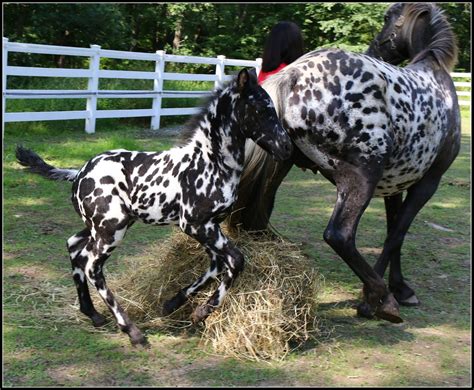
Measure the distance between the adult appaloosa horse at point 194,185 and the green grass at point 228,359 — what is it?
316mm

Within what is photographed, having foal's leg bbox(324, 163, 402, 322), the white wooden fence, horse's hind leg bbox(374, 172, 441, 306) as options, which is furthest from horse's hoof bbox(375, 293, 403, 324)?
the white wooden fence

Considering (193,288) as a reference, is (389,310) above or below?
below

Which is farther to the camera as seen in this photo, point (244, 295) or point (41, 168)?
point (41, 168)

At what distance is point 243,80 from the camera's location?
3.54 metres

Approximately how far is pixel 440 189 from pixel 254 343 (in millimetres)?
6331

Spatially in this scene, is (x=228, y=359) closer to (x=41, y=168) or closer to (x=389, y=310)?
(x=389, y=310)

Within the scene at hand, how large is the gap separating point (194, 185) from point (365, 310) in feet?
5.24

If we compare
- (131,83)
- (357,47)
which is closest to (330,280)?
(131,83)

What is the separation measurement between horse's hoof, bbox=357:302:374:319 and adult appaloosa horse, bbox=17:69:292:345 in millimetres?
1173

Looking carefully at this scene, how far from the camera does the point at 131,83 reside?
50.9 feet

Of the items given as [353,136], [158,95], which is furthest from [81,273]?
[158,95]

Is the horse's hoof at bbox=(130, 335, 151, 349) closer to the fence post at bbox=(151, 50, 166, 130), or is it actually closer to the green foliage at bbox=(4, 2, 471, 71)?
the fence post at bbox=(151, 50, 166, 130)

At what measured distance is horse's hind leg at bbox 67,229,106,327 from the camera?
3875 millimetres

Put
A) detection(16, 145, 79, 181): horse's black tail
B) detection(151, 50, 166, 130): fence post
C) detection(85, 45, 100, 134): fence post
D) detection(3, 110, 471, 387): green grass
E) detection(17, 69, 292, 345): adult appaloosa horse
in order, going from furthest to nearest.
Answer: detection(151, 50, 166, 130): fence post → detection(85, 45, 100, 134): fence post → detection(16, 145, 79, 181): horse's black tail → detection(17, 69, 292, 345): adult appaloosa horse → detection(3, 110, 471, 387): green grass
